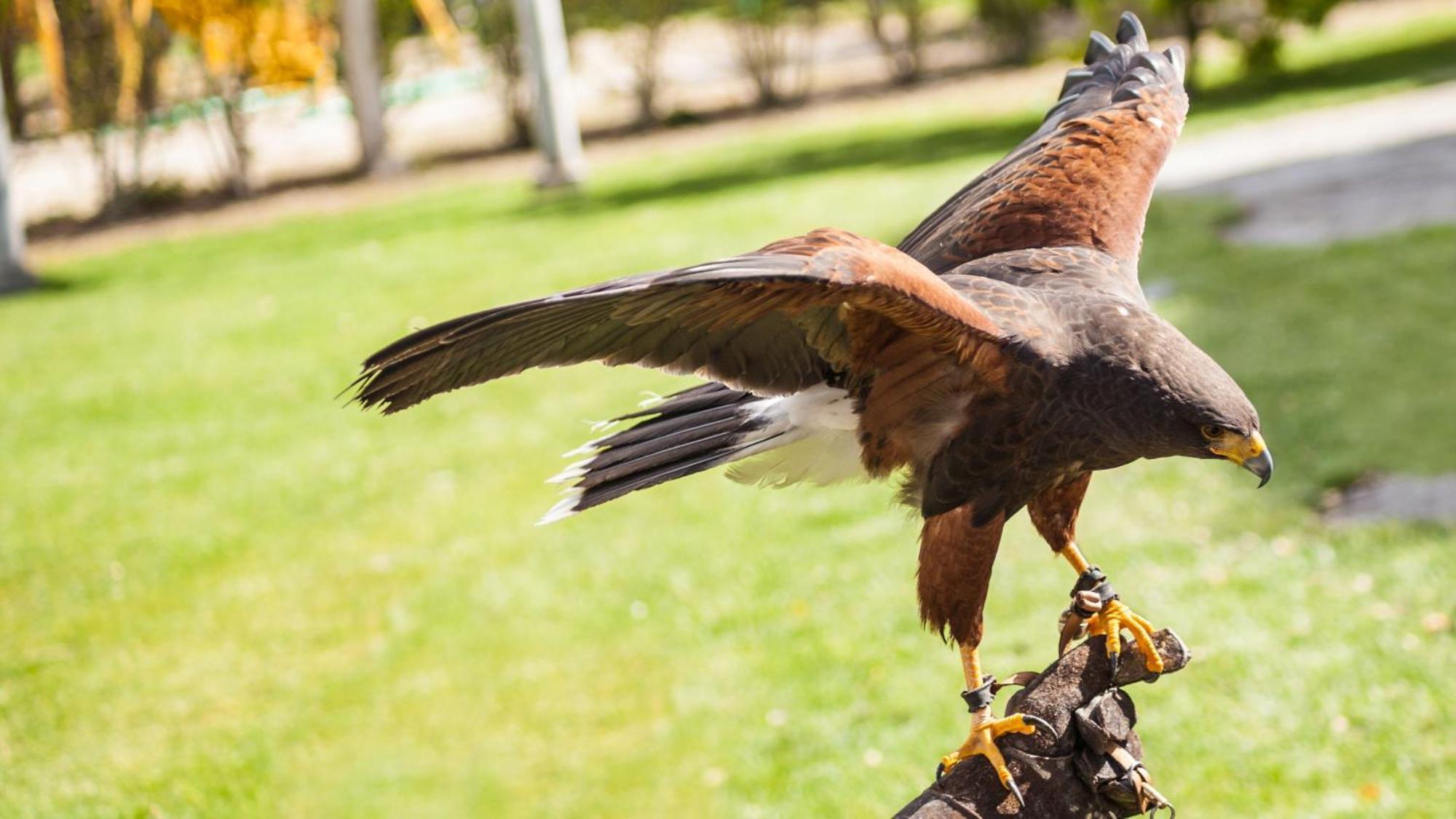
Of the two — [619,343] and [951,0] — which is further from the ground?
[619,343]

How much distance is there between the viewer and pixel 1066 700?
7.79 feet

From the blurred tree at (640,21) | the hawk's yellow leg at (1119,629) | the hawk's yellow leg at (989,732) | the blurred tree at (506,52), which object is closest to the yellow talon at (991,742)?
the hawk's yellow leg at (989,732)

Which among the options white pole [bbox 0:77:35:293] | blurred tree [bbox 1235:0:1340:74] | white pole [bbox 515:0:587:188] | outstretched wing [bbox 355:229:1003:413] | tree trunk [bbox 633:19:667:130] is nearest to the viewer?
outstretched wing [bbox 355:229:1003:413]

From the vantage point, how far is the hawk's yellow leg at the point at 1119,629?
242cm

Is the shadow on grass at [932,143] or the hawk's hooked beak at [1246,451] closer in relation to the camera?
the hawk's hooked beak at [1246,451]

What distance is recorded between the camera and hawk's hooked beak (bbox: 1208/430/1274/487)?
2.38m

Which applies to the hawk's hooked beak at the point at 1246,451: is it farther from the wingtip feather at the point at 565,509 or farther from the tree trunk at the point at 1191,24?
the tree trunk at the point at 1191,24

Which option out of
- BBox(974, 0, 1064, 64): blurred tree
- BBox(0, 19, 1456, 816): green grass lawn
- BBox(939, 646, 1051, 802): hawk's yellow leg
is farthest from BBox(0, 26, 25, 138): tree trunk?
BBox(939, 646, 1051, 802): hawk's yellow leg

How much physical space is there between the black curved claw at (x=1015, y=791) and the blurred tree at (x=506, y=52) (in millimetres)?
15100

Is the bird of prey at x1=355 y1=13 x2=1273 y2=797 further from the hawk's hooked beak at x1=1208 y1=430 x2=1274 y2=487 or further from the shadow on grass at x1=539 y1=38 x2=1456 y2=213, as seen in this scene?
the shadow on grass at x1=539 y1=38 x2=1456 y2=213

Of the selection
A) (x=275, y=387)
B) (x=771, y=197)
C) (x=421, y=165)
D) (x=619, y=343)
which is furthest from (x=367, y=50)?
(x=619, y=343)

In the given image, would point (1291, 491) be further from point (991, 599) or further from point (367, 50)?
point (367, 50)

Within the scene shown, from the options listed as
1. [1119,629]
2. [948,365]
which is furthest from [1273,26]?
[1119,629]

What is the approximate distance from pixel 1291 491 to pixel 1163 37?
1426cm
